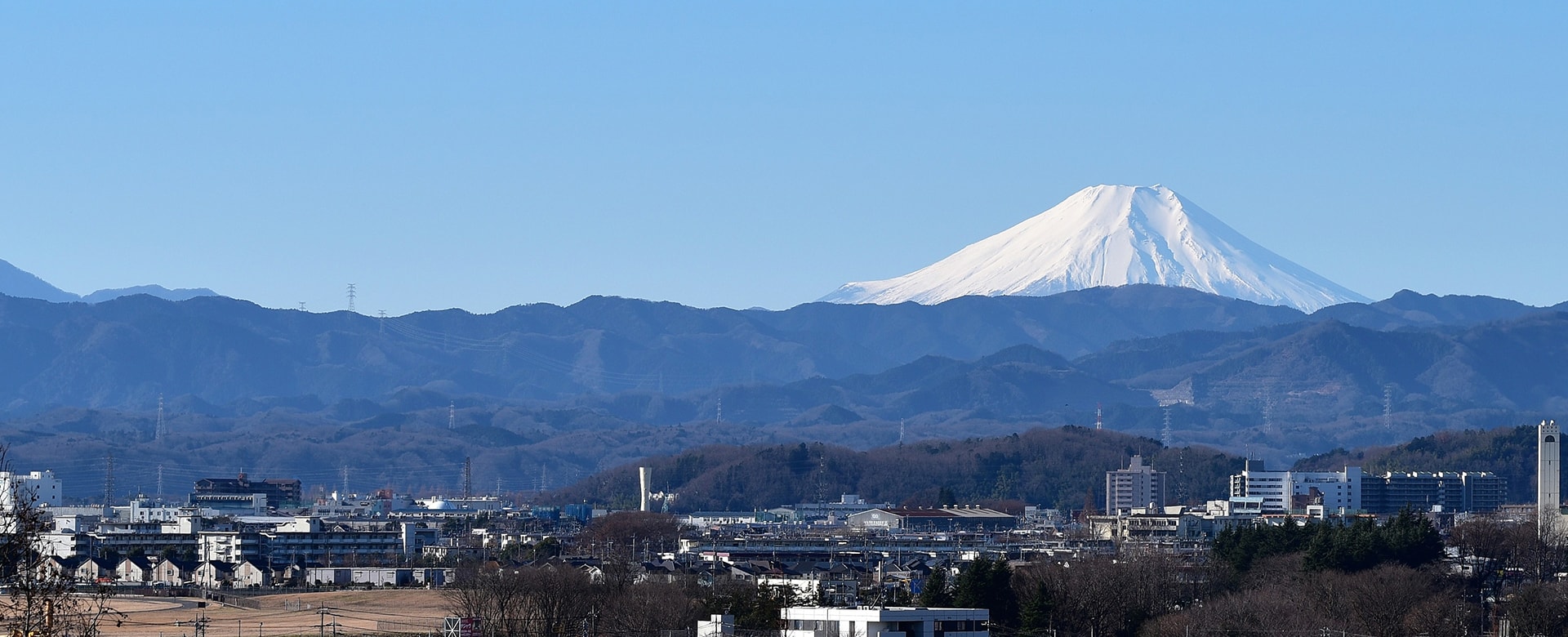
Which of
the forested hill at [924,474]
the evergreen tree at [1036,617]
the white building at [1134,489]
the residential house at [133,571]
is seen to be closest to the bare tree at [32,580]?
the evergreen tree at [1036,617]

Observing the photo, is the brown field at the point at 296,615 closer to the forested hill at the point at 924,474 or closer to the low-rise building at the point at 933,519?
the low-rise building at the point at 933,519

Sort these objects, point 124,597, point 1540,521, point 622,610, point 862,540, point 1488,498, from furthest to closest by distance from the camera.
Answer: point 1488,498, point 862,540, point 1540,521, point 124,597, point 622,610

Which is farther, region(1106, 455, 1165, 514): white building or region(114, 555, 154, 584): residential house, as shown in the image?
region(1106, 455, 1165, 514): white building

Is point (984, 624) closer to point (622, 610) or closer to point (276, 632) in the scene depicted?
point (622, 610)

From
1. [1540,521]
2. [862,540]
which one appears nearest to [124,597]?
[862,540]

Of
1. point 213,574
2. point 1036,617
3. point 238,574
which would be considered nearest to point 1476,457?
point 238,574

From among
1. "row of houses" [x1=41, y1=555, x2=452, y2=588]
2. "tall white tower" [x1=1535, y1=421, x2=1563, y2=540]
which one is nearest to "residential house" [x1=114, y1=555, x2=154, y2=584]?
"row of houses" [x1=41, y1=555, x2=452, y2=588]

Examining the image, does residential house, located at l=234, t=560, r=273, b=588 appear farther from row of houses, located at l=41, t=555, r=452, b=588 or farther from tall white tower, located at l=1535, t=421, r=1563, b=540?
tall white tower, located at l=1535, t=421, r=1563, b=540

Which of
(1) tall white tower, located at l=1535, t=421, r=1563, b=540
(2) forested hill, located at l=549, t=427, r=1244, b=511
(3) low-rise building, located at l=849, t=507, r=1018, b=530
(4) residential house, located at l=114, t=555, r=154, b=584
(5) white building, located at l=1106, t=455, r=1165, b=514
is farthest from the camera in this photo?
(2) forested hill, located at l=549, t=427, r=1244, b=511
